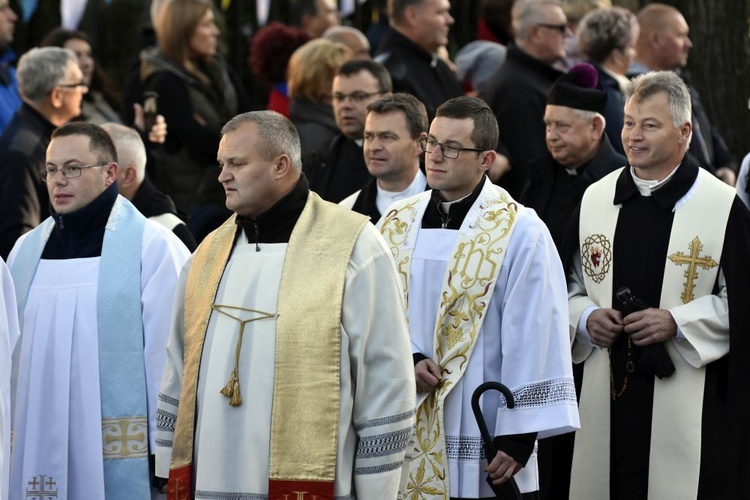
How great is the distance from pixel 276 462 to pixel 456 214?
158 cm

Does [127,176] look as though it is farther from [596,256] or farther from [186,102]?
[596,256]

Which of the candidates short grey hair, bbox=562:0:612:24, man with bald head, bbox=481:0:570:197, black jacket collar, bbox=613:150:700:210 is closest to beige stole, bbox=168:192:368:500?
black jacket collar, bbox=613:150:700:210

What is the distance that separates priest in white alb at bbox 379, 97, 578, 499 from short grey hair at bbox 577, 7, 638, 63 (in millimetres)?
3126

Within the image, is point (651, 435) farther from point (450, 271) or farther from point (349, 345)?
point (349, 345)

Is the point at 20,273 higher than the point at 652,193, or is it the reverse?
the point at 652,193

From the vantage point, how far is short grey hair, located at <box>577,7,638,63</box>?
30.4 ft

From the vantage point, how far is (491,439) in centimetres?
591

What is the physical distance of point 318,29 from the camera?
11.9 m

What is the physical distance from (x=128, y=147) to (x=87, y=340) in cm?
Result: 142

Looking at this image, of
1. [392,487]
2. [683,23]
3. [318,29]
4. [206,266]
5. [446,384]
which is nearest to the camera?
[392,487]

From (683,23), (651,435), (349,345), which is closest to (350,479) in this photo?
(349,345)

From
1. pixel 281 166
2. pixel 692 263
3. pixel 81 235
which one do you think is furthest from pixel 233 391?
pixel 692 263

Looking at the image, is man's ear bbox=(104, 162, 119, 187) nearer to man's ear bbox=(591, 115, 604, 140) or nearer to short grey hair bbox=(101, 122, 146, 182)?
short grey hair bbox=(101, 122, 146, 182)

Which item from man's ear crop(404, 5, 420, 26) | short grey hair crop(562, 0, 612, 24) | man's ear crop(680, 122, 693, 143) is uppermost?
short grey hair crop(562, 0, 612, 24)
